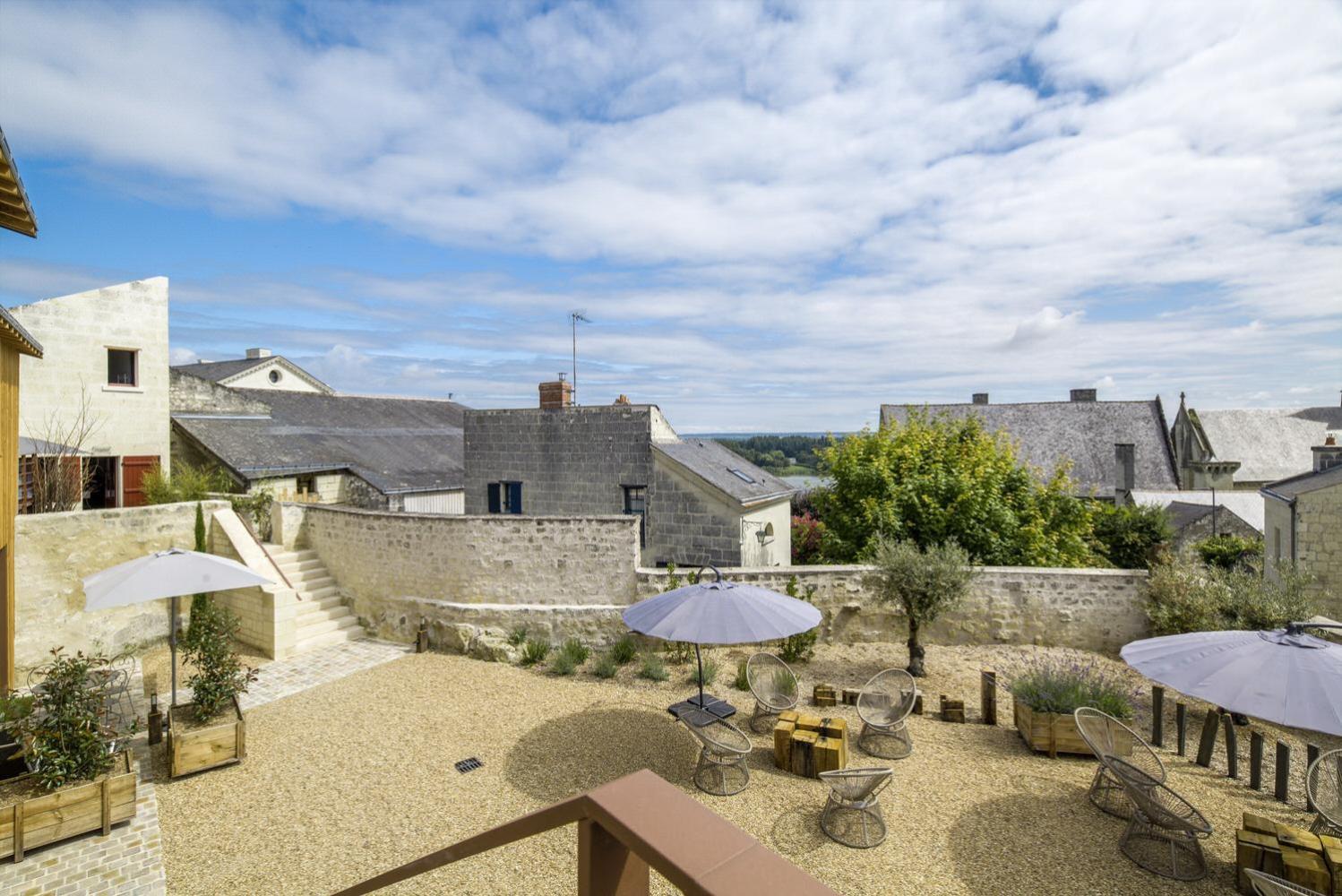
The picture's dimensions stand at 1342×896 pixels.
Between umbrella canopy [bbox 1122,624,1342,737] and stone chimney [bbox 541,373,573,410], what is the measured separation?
1379cm

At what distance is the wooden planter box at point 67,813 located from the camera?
656cm

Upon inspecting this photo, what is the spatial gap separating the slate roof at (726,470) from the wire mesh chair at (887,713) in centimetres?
641

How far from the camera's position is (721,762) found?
7.79 meters

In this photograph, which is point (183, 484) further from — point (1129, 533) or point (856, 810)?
point (1129, 533)

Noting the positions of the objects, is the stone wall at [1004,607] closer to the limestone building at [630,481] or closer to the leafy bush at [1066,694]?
the limestone building at [630,481]

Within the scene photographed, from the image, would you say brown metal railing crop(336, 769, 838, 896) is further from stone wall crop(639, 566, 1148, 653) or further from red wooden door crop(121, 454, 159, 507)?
red wooden door crop(121, 454, 159, 507)

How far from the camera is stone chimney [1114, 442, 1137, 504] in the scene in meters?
28.5

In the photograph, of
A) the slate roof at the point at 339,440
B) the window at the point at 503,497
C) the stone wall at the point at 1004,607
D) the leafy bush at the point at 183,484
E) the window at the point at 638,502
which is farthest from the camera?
the window at the point at 503,497

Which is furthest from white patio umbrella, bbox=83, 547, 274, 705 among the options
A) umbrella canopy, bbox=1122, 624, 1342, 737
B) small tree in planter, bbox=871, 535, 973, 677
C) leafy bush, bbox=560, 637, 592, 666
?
umbrella canopy, bbox=1122, 624, 1342, 737

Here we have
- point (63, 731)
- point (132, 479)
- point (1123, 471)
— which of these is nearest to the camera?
point (63, 731)

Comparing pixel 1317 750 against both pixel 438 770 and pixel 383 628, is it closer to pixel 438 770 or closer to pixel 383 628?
pixel 438 770

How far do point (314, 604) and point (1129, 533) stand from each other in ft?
76.2

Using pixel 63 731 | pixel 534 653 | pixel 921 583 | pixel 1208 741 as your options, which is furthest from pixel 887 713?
pixel 63 731

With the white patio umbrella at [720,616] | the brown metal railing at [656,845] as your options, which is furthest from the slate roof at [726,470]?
the brown metal railing at [656,845]
